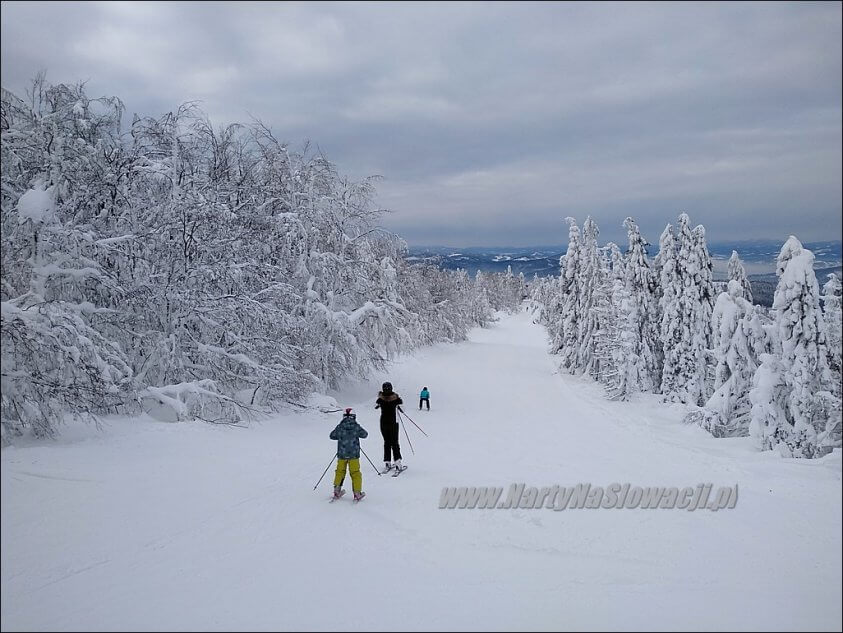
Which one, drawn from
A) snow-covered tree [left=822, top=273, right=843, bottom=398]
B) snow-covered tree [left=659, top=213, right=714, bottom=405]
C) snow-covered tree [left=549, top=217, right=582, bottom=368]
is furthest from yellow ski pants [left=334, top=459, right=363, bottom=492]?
snow-covered tree [left=549, top=217, right=582, bottom=368]

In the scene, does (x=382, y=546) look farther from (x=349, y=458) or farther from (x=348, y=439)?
(x=348, y=439)

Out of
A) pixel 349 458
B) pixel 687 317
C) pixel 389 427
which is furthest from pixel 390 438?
pixel 687 317

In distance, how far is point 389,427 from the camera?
9.62 meters

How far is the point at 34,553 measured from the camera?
5.42m

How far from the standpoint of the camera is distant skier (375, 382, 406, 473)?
31.6ft

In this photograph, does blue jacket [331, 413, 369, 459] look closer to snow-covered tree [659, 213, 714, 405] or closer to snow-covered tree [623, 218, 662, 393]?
snow-covered tree [659, 213, 714, 405]

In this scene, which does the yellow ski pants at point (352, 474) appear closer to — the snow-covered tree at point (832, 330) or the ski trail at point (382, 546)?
the ski trail at point (382, 546)

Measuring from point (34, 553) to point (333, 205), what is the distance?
17833 mm

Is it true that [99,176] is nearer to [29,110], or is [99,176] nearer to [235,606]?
[29,110]

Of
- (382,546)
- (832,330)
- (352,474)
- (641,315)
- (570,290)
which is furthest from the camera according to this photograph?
(570,290)

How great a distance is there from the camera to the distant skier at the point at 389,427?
9625mm

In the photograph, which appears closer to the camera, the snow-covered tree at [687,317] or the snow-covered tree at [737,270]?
the snow-covered tree at [737,270]

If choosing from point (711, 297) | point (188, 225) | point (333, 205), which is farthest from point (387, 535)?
point (711, 297)

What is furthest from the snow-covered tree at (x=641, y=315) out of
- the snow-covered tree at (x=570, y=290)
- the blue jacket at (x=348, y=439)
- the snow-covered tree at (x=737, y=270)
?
the blue jacket at (x=348, y=439)
